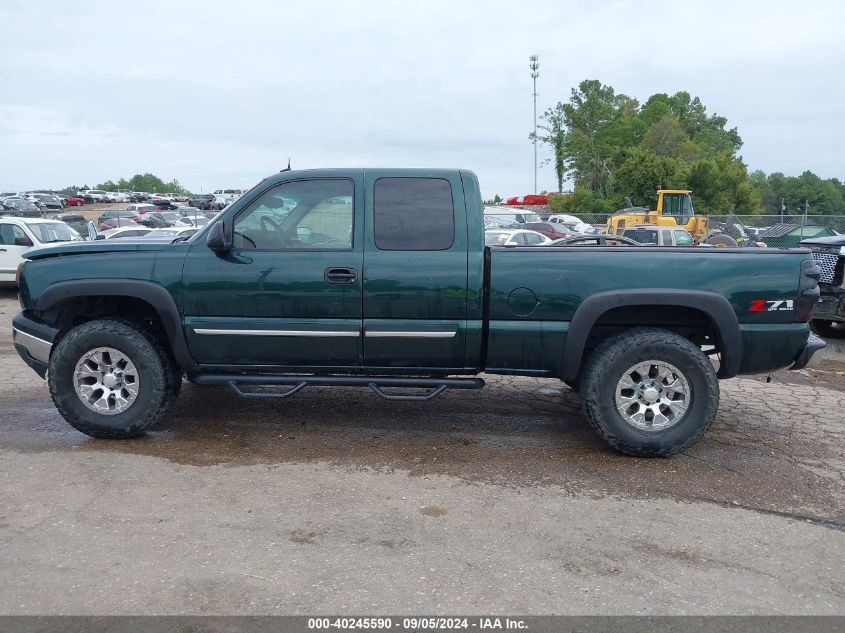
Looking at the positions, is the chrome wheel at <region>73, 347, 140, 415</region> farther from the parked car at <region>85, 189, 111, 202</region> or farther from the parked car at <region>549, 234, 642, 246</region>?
the parked car at <region>85, 189, 111, 202</region>

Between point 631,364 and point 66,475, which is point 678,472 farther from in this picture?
point 66,475

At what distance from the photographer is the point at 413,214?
514 centimetres

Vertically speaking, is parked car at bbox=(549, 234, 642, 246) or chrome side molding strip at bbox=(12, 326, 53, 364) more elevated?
parked car at bbox=(549, 234, 642, 246)

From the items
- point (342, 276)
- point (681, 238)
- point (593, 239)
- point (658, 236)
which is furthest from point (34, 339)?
point (681, 238)

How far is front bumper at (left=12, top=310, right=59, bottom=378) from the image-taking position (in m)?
5.36

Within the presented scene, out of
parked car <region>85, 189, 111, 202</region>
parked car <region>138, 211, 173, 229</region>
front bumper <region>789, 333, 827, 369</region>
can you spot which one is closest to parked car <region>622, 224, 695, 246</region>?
front bumper <region>789, 333, 827, 369</region>

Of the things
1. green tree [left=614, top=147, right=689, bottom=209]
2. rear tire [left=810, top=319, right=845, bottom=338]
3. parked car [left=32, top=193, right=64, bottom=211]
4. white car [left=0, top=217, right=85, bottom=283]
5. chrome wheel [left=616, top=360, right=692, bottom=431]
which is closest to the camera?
chrome wheel [left=616, top=360, right=692, bottom=431]

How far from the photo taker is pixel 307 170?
17.2ft

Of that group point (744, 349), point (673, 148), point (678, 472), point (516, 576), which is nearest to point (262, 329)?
point (516, 576)

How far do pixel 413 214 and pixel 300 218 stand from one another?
0.81 meters

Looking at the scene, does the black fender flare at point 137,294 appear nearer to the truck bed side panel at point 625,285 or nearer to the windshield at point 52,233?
the truck bed side panel at point 625,285

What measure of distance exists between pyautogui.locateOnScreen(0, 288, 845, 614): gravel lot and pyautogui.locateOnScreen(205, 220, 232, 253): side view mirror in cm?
144

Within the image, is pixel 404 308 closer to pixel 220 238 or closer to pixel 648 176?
pixel 220 238

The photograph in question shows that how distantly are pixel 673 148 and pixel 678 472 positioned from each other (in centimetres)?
→ 7452
